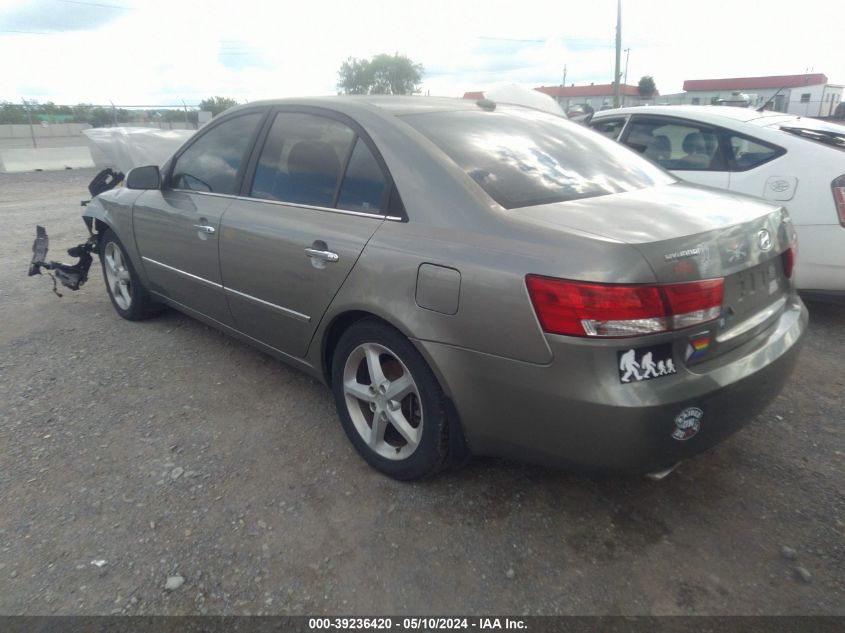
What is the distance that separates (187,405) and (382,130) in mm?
1900

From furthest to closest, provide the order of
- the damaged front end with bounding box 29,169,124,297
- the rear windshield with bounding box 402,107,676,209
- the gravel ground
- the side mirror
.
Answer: the damaged front end with bounding box 29,169,124,297 < the side mirror < the rear windshield with bounding box 402,107,676,209 < the gravel ground

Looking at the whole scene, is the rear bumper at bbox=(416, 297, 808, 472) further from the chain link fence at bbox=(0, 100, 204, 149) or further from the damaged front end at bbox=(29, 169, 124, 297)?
the chain link fence at bbox=(0, 100, 204, 149)

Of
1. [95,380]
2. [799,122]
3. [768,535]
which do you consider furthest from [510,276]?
[799,122]

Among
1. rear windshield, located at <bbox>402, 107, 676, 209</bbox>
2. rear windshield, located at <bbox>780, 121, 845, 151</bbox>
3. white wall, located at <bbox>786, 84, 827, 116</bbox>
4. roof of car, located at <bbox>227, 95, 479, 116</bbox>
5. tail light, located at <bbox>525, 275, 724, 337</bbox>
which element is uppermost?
roof of car, located at <bbox>227, 95, 479, 116</bbox>

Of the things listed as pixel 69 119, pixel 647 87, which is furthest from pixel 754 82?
pixel 69 119

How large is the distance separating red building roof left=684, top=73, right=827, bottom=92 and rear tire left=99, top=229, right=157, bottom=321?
5737 cm

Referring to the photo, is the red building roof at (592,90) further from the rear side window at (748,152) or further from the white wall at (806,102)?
the rear side window at (748,152)

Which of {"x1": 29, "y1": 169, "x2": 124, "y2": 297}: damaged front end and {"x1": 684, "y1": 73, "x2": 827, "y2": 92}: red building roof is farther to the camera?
{"x1": 684, "y1": 73, "x2": 827, "y2": 92}: red building roof

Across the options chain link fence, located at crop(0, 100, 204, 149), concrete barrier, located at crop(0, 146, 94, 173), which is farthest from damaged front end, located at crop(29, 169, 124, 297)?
chain link fence, located at crop(0, 100, 204, 149)

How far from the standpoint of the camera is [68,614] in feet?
6.64

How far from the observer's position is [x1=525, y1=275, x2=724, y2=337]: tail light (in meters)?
1.89

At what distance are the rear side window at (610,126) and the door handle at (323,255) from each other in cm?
367

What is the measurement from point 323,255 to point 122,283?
2.79 m

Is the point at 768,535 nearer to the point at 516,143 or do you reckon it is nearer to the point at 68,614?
the point at 516,143
